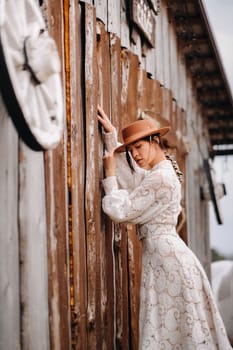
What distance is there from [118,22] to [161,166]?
139cm

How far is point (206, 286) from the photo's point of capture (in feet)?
17.2

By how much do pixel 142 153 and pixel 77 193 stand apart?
667 mm

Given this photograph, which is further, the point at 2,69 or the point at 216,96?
the point at 216,96

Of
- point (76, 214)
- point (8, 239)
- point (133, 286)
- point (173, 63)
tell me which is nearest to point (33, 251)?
point (8, 239)

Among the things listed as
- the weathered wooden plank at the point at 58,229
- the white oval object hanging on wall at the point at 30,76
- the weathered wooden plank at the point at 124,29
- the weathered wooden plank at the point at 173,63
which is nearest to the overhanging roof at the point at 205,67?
the weathered wooden plank at the point at 173,63

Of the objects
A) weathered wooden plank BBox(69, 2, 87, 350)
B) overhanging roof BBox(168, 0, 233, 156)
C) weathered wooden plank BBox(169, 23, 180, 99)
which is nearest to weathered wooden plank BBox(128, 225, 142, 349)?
weathered wooden plank BBox(69, 2, 87, 350)

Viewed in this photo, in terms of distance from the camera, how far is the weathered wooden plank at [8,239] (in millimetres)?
3713

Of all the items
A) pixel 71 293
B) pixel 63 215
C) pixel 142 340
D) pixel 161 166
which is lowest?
pixel 142 340

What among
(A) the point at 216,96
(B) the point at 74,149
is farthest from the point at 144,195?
(A) the point at 216,96

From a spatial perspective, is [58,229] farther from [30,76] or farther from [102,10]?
[102,10]

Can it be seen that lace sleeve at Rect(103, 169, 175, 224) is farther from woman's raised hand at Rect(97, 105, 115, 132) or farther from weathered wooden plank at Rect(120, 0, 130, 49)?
weathered wooden plank at Rect(120, 0, 130, 49)

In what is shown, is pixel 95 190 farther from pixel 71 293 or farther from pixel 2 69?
pixel 2 69

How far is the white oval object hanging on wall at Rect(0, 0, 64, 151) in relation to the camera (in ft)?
10.2

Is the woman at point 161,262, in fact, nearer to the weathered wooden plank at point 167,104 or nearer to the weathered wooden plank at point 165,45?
the weathered wooden plank at point 167,104
